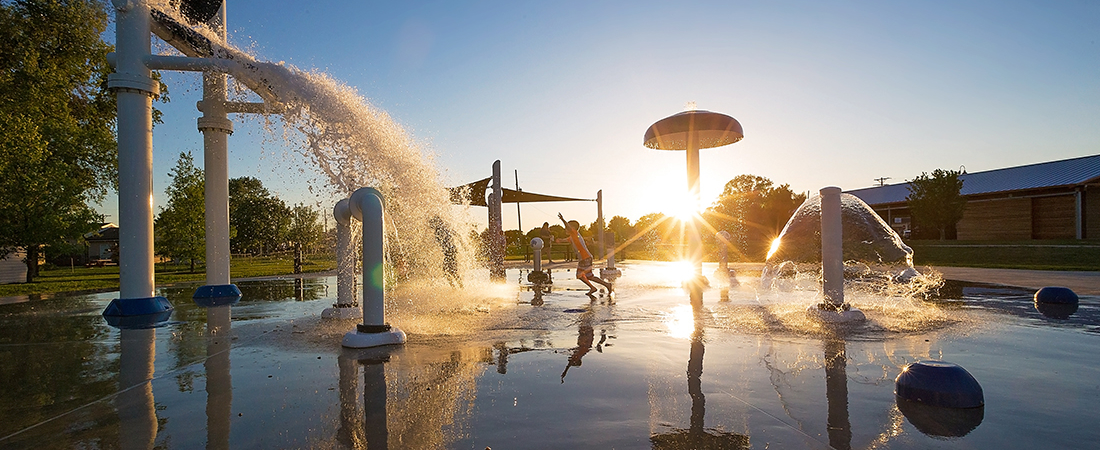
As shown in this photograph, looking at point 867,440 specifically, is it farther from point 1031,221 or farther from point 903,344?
point 1031,221

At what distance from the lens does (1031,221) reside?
30844 millimetres

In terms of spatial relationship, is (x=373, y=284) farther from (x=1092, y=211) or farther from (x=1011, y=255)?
(x=1092, y=211)

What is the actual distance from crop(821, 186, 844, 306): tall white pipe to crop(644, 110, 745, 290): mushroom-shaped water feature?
5.42 meters

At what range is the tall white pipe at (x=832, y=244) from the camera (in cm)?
768

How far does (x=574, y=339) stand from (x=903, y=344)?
363cm

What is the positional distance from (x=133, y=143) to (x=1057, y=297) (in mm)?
15840

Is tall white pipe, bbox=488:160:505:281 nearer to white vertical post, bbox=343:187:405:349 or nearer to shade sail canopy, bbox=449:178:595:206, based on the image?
shade sail canopy, bbox=449:178:595:206

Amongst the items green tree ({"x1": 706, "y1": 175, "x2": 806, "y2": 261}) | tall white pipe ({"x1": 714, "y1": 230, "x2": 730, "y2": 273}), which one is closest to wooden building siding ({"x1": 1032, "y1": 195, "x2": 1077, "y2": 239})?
green tree ({"x1": 706, "y1": 175, "x2": 806, "y2": 261})

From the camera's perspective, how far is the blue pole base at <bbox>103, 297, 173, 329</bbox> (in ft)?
28.6

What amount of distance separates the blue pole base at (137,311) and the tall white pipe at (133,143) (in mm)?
123

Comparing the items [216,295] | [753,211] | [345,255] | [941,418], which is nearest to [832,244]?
[941,418]

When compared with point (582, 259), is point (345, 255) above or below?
above

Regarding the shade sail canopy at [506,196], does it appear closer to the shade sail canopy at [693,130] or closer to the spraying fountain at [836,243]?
the shade sail canopy at [693,130]

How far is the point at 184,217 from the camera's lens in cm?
2698
